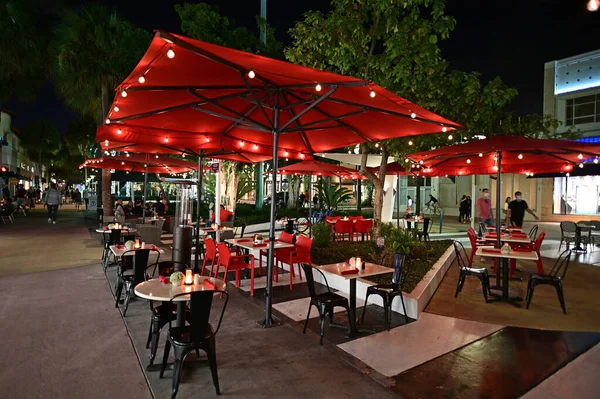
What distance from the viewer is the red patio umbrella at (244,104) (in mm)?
3486

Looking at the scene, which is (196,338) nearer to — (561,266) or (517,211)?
(561,266)

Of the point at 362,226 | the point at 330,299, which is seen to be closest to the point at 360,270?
the point at 330,299

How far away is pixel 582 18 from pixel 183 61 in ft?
12.7

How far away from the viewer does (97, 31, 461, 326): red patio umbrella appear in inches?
137

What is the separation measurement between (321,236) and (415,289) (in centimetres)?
400

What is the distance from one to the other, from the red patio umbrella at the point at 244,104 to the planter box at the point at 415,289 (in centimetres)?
200

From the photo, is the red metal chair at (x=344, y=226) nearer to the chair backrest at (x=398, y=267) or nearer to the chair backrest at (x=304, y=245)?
the chair backrest at (x=304, y=245)

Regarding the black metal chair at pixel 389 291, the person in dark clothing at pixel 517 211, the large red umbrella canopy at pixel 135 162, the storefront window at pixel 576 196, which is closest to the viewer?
the black metal chair at pixel 389 291

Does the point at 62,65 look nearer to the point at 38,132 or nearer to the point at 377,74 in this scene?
the point at 377,74

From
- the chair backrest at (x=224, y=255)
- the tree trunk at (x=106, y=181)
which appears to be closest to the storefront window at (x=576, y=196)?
the chair backrest at (x=224, y=255)

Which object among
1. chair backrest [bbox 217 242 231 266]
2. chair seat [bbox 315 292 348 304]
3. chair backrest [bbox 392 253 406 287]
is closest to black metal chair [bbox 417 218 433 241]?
chair backrest [bbox 392 253 406 287]

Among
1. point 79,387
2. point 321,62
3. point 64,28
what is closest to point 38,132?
point 64,28

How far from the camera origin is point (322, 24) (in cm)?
876

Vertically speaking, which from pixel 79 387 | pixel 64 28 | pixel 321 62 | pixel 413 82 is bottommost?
pixel 79 387
